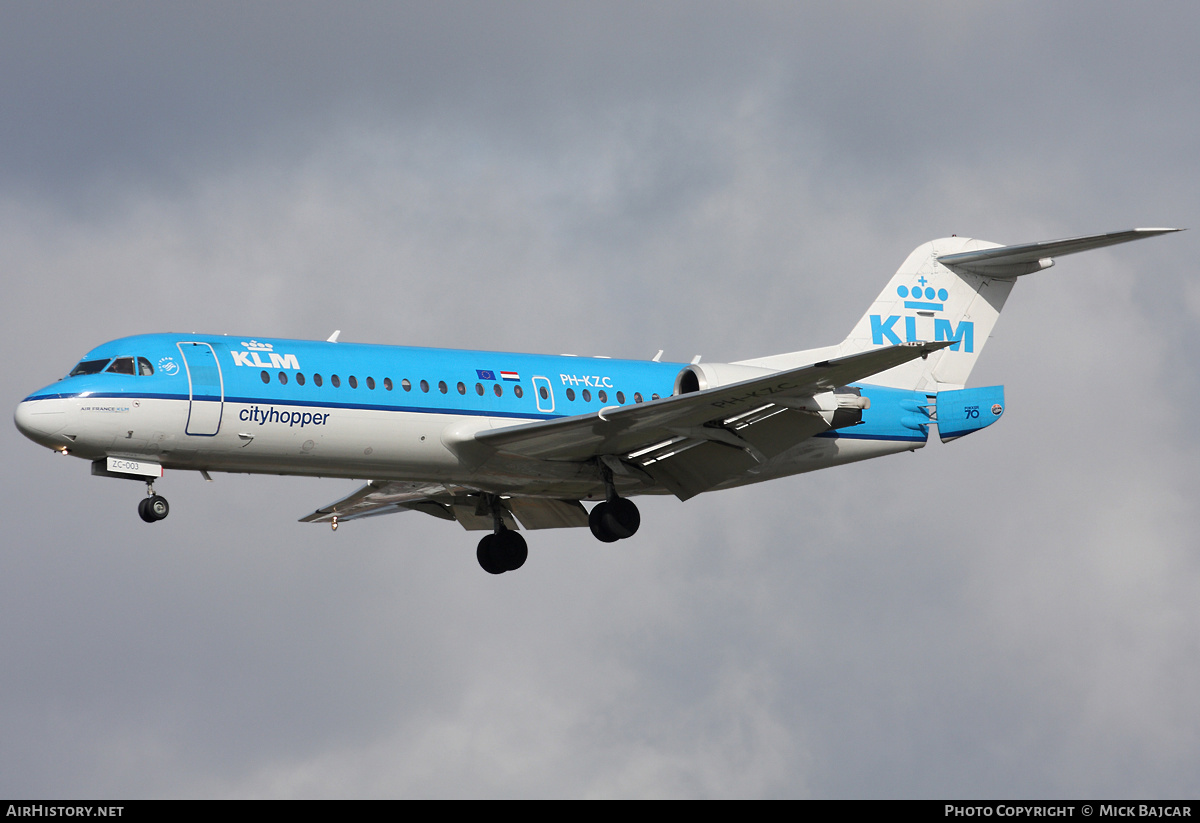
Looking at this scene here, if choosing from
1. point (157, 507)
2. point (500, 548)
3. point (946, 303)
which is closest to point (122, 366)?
point (157, 507)

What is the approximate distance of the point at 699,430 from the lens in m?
29.4

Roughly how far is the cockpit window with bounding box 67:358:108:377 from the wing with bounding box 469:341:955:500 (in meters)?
5.95

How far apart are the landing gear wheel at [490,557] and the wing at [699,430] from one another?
3.68m

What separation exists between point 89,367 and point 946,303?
16.0 metres

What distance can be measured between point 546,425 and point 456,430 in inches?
61.9

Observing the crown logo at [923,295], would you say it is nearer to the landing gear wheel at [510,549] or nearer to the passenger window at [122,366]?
the landing gear wheel at [510,549]

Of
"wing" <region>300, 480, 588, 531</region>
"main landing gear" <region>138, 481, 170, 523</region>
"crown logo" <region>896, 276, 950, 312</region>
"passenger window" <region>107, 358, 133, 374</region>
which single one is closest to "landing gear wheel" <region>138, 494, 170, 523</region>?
"main landing gear" <region>138, 481, 170, 523</region>

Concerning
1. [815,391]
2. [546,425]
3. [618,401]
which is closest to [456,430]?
[546,425]

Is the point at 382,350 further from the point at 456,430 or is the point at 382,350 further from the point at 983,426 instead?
the point at 983,426

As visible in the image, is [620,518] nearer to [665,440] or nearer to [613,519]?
[613,519]

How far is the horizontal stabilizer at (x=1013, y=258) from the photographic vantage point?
30.0 meters

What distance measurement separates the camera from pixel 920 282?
109 feet

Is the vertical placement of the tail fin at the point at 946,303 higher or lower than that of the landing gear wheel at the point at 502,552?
higher

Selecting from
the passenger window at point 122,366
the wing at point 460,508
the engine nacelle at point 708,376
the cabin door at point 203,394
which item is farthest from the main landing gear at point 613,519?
the passenger window at point 122,366
